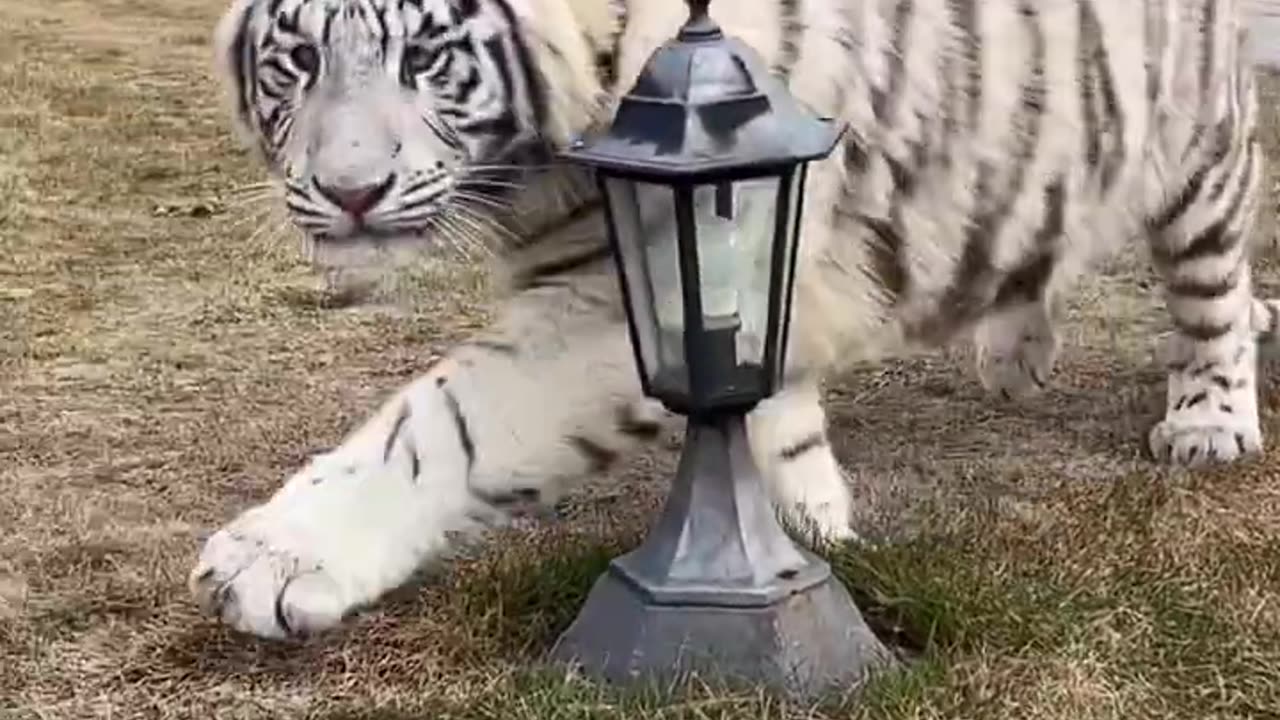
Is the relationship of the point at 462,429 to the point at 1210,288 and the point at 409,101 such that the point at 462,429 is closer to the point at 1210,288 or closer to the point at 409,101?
the point at 409,101

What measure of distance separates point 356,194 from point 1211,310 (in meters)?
2.15

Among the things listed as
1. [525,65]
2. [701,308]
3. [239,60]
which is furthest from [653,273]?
[239,60]

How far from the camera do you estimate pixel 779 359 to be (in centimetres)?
323

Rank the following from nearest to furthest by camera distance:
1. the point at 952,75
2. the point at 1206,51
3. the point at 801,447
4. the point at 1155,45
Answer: the point at 801,447, the point at 952,75, the point at 1155,45, the point at 1206,51

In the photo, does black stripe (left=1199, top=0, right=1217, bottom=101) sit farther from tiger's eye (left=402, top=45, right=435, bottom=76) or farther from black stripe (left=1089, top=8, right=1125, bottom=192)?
tiger's eye (left=402, top=45, right=435, bottom=76)

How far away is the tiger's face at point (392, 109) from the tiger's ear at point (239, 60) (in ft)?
0.04

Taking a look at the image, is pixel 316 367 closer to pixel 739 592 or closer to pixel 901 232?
pixel 901 232

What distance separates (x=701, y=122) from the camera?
3021 mm

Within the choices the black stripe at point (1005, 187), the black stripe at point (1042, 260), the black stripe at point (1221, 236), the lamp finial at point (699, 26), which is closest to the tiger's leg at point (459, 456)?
the lamp finial at point (699, 26)

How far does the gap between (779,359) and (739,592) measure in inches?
12.2

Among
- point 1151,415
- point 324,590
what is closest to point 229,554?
point 324,590

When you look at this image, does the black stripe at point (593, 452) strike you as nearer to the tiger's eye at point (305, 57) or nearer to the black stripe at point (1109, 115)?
the tiger's eye at point (305, 57)

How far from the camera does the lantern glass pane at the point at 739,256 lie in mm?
3066

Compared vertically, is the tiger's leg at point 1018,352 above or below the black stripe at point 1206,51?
below
